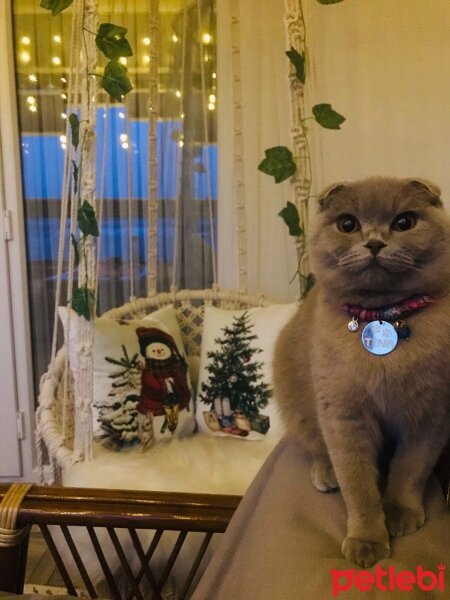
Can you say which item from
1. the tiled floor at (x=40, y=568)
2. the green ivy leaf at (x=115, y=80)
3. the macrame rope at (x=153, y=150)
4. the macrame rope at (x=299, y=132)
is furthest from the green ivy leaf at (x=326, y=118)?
the tiled floor at (x=40, y=568)

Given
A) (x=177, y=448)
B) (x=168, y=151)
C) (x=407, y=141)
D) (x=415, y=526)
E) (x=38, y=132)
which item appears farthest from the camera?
(x=38, y=132)

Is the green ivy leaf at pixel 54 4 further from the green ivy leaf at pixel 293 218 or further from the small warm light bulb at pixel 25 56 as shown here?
the small warm light bulb at pixel 25 56

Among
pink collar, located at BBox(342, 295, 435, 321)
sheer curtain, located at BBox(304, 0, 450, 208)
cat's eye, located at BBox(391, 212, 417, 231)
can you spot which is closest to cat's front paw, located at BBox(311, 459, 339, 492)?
pink collar, located at BBox(342, 295, 435, 321)

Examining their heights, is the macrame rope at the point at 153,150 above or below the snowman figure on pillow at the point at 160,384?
above

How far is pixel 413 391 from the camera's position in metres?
0.65

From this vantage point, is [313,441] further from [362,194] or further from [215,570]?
[362,194]

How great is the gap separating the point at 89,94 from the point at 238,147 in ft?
2.44

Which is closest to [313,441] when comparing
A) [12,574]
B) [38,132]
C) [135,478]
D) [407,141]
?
[12,574]

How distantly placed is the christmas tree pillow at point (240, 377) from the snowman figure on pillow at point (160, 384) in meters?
0.08

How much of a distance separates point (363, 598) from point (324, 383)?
25 centimetres

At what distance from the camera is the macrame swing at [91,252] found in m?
1.34

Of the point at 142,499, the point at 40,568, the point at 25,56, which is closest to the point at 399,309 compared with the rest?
the point at 142,499

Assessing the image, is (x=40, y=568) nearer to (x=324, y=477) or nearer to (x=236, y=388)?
(x=236, y=388)

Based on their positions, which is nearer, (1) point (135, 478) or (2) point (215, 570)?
(2) point (215, 570)
